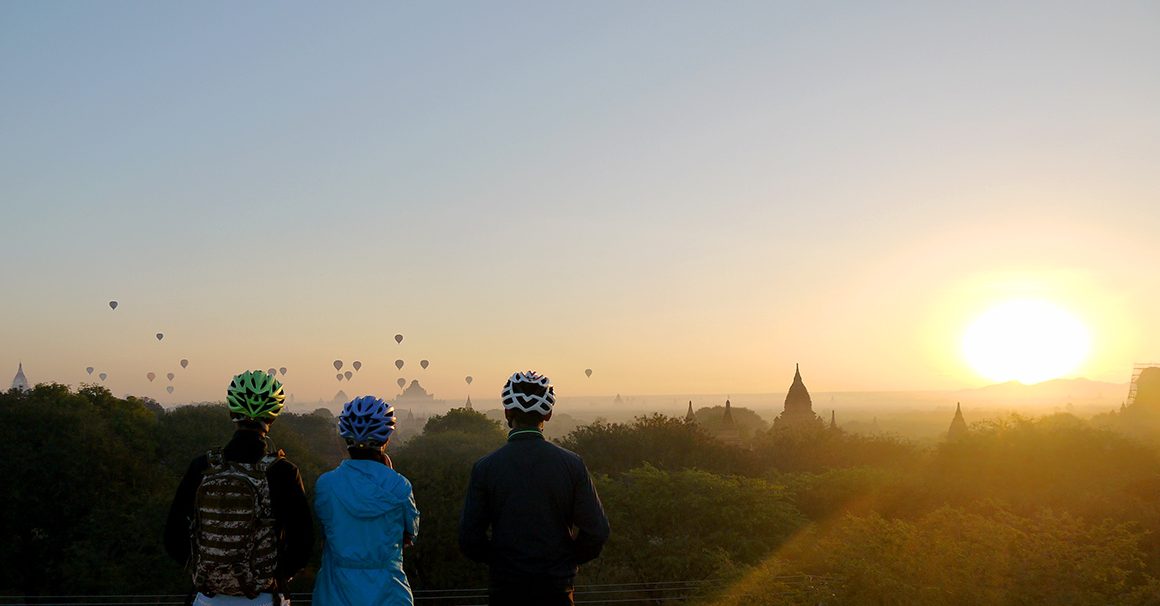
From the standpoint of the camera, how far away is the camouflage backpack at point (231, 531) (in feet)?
15.5

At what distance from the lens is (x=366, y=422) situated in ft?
17.4

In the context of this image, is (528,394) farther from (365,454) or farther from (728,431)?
(728,431)

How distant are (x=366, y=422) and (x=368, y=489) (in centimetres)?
42

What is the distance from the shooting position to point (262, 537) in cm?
480

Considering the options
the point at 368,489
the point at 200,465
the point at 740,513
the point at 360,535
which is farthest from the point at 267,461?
the point at 740,513

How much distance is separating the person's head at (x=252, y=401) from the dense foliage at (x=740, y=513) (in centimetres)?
1268

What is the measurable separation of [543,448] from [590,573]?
19.7 meters

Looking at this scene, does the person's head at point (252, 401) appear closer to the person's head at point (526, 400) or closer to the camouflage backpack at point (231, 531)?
the camouflage backpack at point (231, 531)

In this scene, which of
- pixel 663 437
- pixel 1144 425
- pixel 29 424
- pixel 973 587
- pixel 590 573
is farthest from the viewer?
pixel 1144 425

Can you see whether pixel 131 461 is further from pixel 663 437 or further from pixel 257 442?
pixel 257 442

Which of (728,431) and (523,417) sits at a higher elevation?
(523,417)

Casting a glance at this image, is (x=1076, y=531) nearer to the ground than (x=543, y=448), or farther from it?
nearer to the ground

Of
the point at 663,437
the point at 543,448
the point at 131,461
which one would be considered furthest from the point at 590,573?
the point at 663,437

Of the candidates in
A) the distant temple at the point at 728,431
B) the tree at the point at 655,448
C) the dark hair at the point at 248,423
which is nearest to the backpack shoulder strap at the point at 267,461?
the dark hair at the point at 248,423
